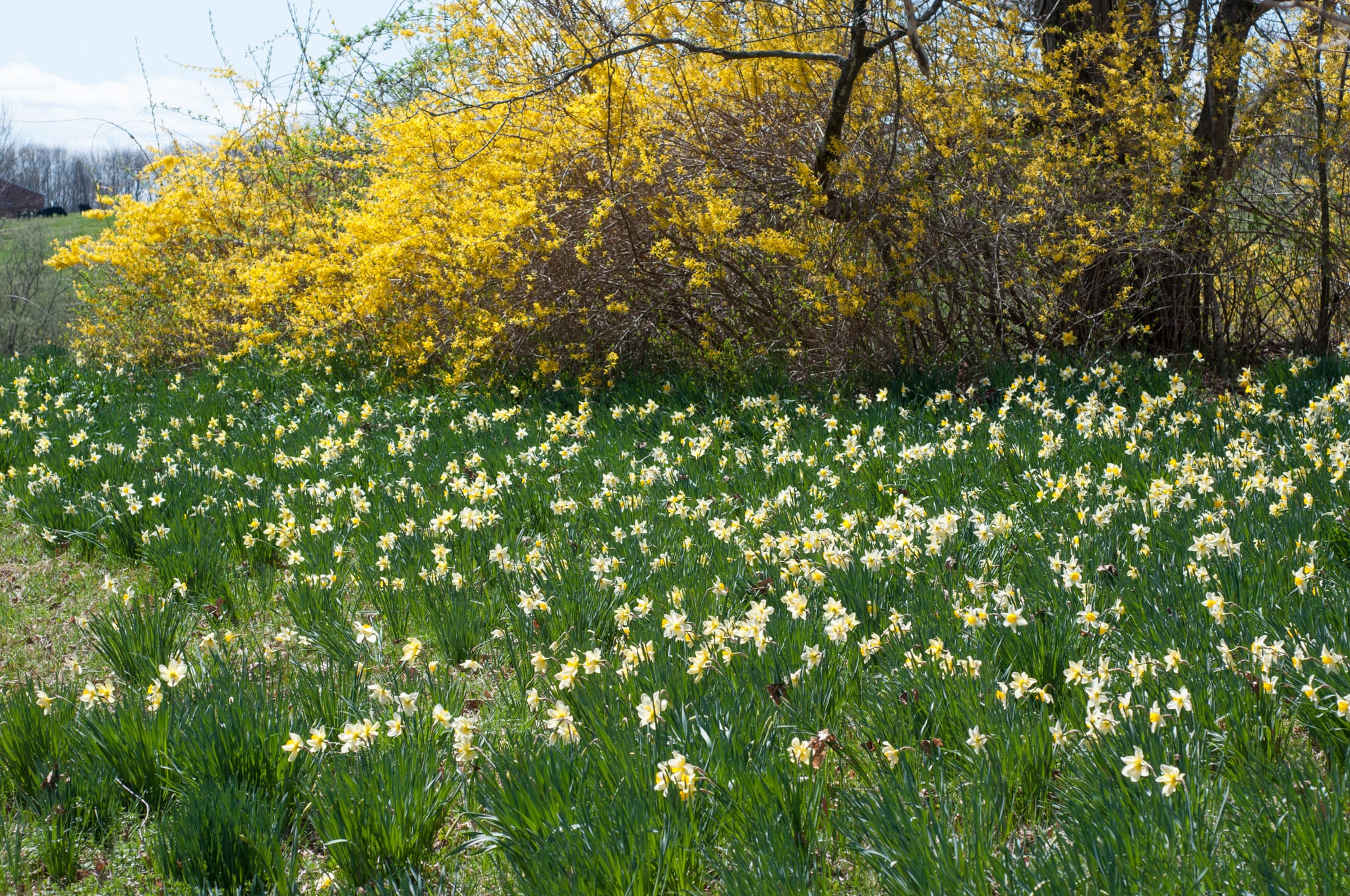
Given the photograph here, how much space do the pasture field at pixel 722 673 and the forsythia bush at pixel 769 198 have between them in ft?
6.26

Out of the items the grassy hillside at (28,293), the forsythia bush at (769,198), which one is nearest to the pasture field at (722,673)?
the forsythia bush at (769,198)

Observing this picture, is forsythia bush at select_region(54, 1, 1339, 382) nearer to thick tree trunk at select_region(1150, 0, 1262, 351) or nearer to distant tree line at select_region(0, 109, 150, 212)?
thick tree trunk at select_region(1150, 0, 1262, 351)

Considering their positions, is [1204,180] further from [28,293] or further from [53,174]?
[53,174]

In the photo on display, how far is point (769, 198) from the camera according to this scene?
278 inches

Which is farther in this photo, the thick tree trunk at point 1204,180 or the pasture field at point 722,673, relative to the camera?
the thick tree trunk at point 1204,180

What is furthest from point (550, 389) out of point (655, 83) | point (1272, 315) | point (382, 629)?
point (1272, 315)

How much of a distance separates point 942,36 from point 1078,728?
589 centimetres

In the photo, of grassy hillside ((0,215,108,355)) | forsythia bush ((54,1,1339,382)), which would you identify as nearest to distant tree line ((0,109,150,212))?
grassy hillside ((0,215,108,355))

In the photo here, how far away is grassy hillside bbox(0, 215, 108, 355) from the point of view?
22.7m

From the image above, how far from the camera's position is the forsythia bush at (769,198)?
21.8ft

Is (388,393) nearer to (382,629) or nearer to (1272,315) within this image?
(382,629)

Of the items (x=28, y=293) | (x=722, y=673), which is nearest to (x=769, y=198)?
(x=722, y=673)

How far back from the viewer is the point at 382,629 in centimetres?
349

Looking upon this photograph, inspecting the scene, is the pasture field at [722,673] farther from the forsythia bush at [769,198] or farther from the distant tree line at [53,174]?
the distant tree line at [53,174]
